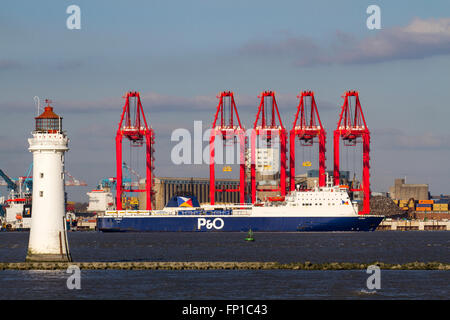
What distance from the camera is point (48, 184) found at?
49.7m

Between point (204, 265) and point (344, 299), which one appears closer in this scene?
point (344, 299)

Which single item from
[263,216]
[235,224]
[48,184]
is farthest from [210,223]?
[48,184]

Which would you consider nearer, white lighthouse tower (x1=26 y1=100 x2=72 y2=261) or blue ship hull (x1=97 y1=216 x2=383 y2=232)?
white lighthouse tower (x1=26 y1=100 x2=72 y2=261)

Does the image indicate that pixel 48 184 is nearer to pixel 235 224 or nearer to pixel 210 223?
pixel 235 224

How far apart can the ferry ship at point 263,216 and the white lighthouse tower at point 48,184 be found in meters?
106

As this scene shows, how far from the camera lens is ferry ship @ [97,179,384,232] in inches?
6063

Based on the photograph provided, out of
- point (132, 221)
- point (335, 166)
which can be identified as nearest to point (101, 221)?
point (132, 221)

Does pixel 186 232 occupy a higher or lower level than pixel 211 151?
lower

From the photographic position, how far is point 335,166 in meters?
168

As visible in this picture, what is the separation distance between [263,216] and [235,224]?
5.76 metres

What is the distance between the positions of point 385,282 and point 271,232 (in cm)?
10935

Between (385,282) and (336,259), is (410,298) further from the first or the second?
(336,259)

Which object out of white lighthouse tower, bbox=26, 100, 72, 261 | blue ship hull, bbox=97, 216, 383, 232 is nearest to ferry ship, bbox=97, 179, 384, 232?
blue ship hull, bbox=97, 216, 383, 232

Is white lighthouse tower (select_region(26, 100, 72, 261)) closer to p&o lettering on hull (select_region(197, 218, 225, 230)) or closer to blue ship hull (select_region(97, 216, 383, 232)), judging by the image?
blue ship hull (select_region(97, 216, 383, 232))
